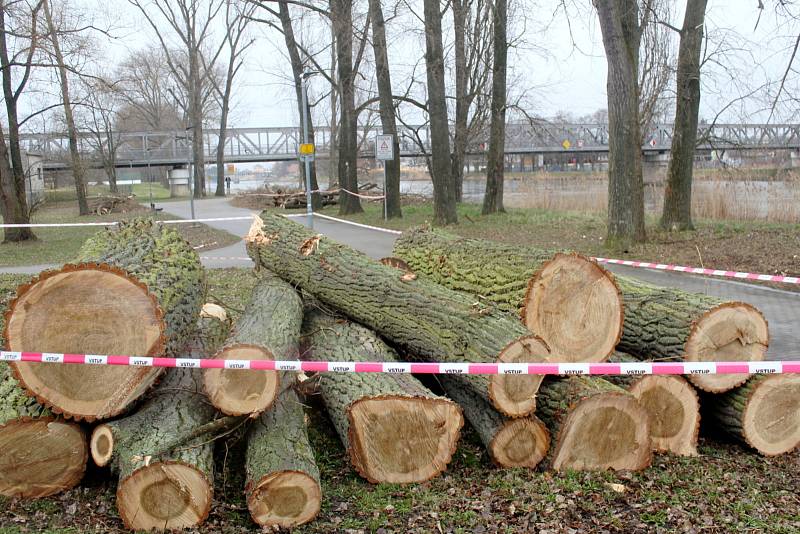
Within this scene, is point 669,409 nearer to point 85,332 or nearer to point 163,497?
point 163,497

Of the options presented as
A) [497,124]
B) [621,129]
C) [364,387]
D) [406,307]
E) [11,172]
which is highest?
[497,124]

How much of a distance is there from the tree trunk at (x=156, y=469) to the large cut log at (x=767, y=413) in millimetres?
3449

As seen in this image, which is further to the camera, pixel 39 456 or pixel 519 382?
pixel 519 382

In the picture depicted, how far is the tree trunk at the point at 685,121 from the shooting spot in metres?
14.1

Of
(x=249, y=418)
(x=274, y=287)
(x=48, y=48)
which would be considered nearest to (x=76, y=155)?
(x=48, y=48)

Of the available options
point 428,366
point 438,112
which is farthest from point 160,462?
point 438,112

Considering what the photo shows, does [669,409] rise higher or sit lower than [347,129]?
lower

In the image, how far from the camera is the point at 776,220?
1593 centimetres

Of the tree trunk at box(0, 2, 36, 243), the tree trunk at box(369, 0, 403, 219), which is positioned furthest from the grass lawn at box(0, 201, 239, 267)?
the tree trunk at box(369, 0, 403, 219)

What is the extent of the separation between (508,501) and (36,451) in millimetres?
2742

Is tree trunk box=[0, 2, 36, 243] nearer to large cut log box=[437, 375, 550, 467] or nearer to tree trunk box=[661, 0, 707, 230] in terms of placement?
tree trunk box=[661, 0, 707, 230]

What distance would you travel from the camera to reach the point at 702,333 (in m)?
4.94

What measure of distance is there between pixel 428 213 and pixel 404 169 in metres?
52.4

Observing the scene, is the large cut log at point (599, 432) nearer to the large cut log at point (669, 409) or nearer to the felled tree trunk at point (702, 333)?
the large cut log at point (669, 409)
